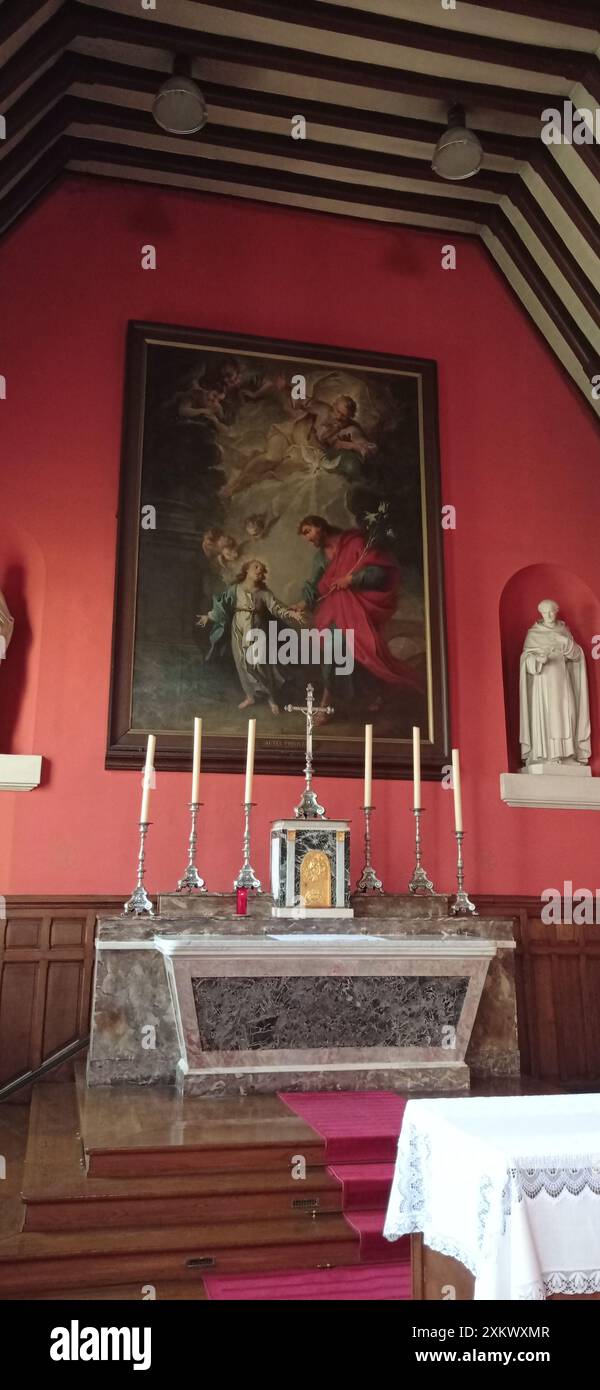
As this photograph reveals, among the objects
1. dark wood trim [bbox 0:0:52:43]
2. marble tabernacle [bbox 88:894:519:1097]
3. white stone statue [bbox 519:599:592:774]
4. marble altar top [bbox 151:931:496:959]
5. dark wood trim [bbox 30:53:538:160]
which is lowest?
marble tabernacle [bbox 88:894:519:1097]

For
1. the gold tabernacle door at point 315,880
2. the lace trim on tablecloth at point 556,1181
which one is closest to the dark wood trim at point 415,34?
the gold tabernacle door at point 315,880

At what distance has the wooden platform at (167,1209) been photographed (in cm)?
363

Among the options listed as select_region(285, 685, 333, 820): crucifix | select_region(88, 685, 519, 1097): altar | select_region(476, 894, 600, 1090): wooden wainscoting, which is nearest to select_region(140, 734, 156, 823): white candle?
select_region(88, 685, 519, 1097): altar

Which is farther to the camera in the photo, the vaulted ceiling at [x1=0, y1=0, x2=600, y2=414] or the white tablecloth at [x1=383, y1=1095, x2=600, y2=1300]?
the vaulted ceiling at [x1=0, y1=0, x2=600, y2=414]

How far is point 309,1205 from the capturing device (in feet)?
13.5

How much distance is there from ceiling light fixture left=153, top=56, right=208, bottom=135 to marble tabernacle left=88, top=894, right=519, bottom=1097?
512 centimetres

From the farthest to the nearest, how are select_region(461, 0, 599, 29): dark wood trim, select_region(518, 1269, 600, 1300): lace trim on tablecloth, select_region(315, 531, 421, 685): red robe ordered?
select_region(315, 531, 421, 685): red robe, select_region(461, 0, 599, 29): dark wood trim, select_region(518, 1269, 600, 1300): lace trim on tablecloth

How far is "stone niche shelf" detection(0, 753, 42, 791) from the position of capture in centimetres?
636

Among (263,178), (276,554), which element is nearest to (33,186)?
(263,178)

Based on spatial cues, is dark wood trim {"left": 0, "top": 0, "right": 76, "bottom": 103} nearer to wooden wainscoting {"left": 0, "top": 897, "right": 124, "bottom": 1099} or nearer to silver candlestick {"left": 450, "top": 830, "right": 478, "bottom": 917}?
wooden wainscoting {"left": 0, "top": 897, "right": 124, "bottom": 1099}

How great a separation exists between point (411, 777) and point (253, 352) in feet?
11.4

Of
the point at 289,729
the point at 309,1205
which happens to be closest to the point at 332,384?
the point at 289,729

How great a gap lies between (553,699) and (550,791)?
0.70 meters

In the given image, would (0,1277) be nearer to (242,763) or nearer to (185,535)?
(242,763)
